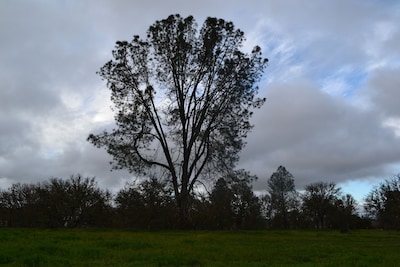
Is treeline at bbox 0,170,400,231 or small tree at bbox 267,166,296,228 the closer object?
treeline at bbox 0,170,400,231

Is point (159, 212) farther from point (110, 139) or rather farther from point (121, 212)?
point (110, 139)

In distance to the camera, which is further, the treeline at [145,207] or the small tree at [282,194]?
the small tree at [282,194]

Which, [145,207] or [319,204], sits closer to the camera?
[145,207]

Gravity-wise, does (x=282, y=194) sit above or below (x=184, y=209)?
above

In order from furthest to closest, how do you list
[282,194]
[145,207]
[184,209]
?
[282,194], [145,207], [184,209]

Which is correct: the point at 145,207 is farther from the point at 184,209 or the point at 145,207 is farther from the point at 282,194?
the point at 282,194

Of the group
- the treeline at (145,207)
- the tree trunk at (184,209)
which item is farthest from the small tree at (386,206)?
the tree trunk at (184,209)

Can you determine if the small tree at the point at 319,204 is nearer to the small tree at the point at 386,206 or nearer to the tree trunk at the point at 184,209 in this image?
the small tree at the point at 386,206

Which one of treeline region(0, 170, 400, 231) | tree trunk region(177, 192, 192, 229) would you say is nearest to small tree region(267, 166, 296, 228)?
treeline region(0, 170, 400, 231)

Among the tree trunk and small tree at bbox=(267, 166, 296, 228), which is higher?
small tree at bbox=(267, 166, 296, 228)

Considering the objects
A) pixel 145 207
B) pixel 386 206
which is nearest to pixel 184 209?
pixel 145 207

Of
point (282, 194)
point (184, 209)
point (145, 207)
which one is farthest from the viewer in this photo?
point (282, 194)

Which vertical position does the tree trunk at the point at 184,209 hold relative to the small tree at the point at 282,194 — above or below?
below

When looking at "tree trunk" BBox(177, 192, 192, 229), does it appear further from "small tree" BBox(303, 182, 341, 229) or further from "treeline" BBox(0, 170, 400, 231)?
"small tree" BBox(303, 182, 341, 229)
